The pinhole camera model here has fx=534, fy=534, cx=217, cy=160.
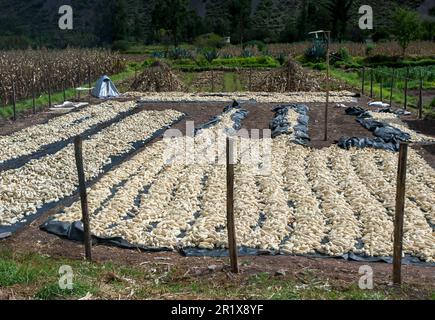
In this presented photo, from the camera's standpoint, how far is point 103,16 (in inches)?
2215

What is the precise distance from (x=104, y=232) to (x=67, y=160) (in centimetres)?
358

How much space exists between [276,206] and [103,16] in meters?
53.0

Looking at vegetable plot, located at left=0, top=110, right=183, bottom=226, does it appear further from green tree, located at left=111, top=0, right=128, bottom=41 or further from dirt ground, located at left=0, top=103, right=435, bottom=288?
green tree, located at left=111, top=0, right=128, bottom=41

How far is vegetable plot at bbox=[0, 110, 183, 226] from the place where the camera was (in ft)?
24.6

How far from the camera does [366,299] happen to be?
419 centimetres

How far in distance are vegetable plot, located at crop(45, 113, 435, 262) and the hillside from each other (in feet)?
141

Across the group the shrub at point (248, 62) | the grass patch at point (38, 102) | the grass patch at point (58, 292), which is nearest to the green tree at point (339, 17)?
the shrub at point (248, 62)

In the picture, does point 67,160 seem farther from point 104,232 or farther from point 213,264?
point 213,264

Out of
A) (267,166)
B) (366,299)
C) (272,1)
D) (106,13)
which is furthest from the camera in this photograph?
(272,1)

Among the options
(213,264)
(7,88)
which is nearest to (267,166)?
(213,264)

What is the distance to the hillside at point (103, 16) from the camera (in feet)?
176

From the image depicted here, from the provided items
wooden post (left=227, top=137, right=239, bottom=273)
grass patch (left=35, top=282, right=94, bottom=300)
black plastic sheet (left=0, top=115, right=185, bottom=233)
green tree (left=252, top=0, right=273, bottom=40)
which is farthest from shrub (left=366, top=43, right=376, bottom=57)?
grass patch (left=35, top=282, right=94, bottom=300)

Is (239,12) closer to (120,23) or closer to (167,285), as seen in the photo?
(120,23)

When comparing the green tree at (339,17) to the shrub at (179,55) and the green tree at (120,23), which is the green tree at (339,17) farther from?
the green tree at (120,23)
